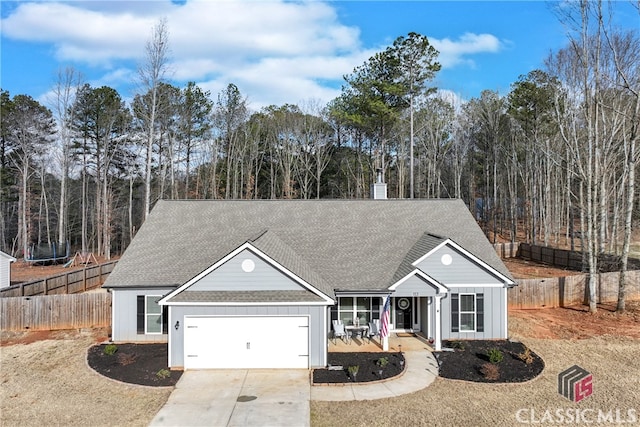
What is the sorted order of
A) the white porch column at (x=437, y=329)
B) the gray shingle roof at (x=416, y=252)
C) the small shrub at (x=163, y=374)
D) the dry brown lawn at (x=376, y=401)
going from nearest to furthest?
the dry brown lawn at (x=376, y=401) → the small shrub at (x=163, y=374) → the white porch column at (x=437, y=329) → the gray shingle roof at (x=416, y=252)

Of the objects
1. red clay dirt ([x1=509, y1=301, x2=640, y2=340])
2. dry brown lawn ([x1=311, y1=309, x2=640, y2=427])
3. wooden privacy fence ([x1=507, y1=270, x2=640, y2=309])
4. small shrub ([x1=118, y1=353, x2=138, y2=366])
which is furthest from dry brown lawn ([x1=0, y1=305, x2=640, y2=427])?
wooden privacy fence ([x1=507, y1=270, x2=640, y2=309])

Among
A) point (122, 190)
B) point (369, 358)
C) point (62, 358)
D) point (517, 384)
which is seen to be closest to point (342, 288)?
point (369, 358)

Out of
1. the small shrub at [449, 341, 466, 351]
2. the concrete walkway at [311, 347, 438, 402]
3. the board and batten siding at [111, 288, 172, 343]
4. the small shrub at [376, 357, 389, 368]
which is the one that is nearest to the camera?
the concrete walkway at [311, 347, 438, 402]

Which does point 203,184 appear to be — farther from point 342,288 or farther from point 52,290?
point 342,288

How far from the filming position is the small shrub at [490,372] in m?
12.3

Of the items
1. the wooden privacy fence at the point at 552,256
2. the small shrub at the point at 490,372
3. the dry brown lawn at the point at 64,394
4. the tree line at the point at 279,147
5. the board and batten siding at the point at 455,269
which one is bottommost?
the dry brown lawn at the point at 64,394

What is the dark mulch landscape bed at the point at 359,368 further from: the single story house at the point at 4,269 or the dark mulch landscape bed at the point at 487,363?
the single story house at the point at 4,269

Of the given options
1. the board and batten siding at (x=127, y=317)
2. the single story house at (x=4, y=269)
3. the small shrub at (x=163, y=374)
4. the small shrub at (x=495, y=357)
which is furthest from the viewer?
the single story house at (x=4, y=269)

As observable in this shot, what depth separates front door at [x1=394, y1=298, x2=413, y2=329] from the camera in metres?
16.9

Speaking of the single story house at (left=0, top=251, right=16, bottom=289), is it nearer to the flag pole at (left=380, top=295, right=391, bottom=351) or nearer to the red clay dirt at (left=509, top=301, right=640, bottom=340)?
the flag pole at (left=380, top=295, right=391, bottom=351)

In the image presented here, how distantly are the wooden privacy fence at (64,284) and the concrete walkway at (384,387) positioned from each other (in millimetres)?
15022

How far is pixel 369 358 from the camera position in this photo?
14.0m

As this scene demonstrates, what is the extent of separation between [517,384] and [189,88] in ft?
117

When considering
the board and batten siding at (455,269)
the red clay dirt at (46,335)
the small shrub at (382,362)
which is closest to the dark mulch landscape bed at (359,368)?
the small shrub at (382,362)
